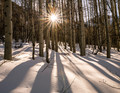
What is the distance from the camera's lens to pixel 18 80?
1.55 metres

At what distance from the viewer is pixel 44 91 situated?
1.33 meters

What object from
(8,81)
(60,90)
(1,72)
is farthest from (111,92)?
(1,72)

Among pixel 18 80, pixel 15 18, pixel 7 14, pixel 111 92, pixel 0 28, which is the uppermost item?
pixel 15 18

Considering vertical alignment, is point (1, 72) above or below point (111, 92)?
above

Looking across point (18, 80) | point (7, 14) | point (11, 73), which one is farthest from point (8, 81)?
point (7, 14)

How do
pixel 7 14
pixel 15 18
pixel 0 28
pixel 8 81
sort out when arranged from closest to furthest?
pixel 8 81 < pixel 7 14 < pixel 0 28 < pixel 15 18

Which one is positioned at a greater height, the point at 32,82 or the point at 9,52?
the point at 9,52

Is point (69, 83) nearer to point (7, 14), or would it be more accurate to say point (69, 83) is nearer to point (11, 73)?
point (11, 73)

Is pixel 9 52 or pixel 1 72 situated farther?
pixel 9 52

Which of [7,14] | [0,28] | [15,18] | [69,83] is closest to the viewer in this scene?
[69,83]

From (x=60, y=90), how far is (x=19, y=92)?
23.5 inches

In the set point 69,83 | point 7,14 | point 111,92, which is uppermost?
point 7,14

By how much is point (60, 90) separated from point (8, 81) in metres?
0.88

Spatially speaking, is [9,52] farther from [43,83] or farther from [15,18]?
[15,18]
